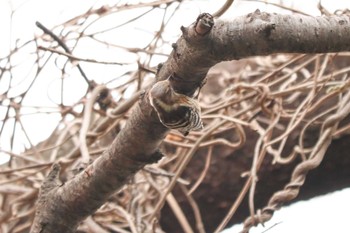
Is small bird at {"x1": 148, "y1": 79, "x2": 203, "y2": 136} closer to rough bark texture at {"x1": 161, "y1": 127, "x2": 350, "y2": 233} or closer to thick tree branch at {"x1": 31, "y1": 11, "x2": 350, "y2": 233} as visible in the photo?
thick tree branch at {"x1": 31, "y1": 11, "x2": 350, "y2": 233}

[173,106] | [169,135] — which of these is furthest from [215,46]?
[169,135]

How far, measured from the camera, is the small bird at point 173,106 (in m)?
0.53

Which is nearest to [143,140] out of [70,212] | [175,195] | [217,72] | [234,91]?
[70,212]

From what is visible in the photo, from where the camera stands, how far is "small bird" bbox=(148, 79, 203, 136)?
529mm

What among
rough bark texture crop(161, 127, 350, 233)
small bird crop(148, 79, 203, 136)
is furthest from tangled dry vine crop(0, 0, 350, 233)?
small bird crop(148, 79, 203, 136)

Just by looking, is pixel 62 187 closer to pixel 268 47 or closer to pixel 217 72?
pixel 268 47

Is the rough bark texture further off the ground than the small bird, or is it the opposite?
the small bird

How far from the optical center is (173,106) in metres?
0.53

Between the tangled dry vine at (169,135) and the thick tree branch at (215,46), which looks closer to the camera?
the thick tree branch at (215,46)

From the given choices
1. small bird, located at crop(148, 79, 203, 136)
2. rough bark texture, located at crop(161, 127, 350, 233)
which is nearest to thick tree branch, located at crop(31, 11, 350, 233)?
small bird, located at crop(148, 79, 203, 136)

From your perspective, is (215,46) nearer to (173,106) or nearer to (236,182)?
(173,106)

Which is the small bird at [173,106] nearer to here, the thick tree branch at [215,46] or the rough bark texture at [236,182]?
the thick tree branch at [215,46]

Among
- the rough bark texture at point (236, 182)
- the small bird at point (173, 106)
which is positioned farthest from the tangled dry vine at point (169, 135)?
the small bird at point (173, 106)

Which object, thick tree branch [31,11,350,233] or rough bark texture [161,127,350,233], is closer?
thick tree branch [31,11,350,233]
